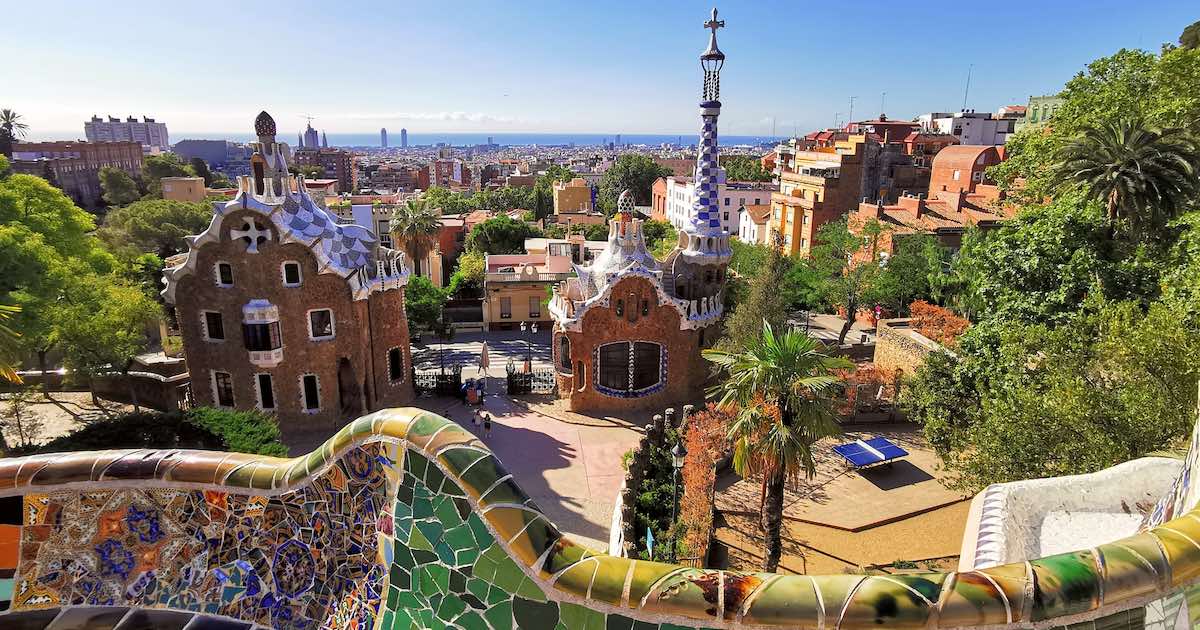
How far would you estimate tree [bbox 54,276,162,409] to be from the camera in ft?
68.1

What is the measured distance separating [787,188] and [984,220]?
24.5m

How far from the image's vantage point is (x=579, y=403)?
1006 inches

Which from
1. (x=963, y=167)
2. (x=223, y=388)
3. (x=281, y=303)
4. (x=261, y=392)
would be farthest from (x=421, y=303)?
(x=963, y=167)

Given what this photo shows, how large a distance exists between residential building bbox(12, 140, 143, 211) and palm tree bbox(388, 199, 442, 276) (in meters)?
53.8

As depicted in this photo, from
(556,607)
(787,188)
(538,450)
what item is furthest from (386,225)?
(556,607)

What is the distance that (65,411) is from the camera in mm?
23625

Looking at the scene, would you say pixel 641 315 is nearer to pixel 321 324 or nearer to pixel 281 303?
pixel 321 324

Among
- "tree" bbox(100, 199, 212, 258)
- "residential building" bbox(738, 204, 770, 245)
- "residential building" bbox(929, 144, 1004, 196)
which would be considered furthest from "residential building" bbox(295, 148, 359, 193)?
"residential building" bbox(929, 144, 1004, 196)

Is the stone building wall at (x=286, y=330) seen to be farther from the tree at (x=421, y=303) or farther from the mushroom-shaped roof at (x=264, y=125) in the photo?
the tree at (x=421, y=303)

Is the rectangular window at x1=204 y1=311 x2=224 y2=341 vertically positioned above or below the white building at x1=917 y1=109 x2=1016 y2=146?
below

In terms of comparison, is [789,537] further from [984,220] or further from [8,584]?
[984,220]

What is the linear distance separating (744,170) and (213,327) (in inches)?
3612

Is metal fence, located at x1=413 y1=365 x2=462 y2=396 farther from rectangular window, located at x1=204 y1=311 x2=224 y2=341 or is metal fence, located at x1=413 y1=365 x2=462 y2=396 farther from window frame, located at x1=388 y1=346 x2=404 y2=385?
rectangular window, located at x1=204 y1=311 x2=224 y2=341

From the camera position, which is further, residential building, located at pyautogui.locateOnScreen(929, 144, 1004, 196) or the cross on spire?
residential building, located at pyautogui.locateOnScreen(929, 144, 1004, 196)
